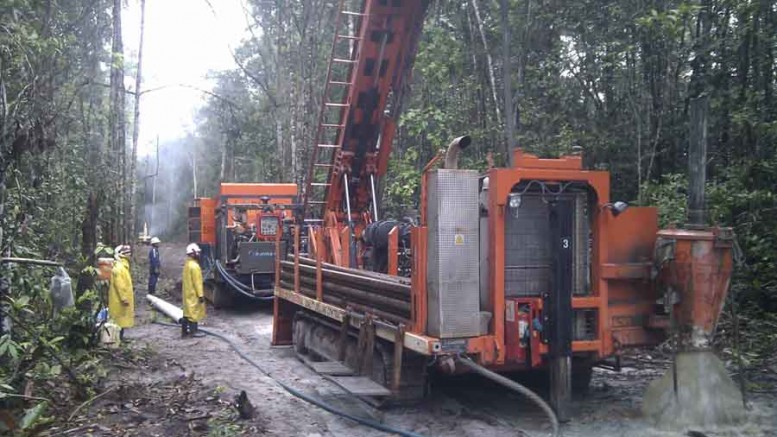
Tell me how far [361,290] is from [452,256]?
2.03 m

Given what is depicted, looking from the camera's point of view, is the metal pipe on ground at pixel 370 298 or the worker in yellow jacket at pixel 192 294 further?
the worker in yellow jacket at pixel 192 294

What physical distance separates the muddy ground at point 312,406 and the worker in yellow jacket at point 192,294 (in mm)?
2169

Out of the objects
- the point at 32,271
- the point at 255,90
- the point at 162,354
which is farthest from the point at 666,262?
the point at 255,90

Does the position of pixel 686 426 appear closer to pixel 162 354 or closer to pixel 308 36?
pixel 162 354

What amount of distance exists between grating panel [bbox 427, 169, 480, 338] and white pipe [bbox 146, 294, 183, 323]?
29.4ft

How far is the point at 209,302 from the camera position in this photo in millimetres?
18828

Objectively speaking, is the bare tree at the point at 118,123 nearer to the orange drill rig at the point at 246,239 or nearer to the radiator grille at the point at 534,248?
the orange drill rig at the point at 246,239

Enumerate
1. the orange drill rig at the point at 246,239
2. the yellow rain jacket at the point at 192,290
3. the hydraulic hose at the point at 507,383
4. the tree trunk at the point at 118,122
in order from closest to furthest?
the hydraulic hose at the point at 507,383 → the yellow rain jacket at the point at 192,290 → the orange drill rig at the point at 246,239 → the tree trunk at the point at 118,122

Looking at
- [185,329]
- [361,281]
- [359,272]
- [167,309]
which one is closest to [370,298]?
[361,281]

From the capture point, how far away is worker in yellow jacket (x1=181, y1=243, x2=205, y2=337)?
42.3 feet

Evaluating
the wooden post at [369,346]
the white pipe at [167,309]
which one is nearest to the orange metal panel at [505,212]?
the wooden post at [369,346]

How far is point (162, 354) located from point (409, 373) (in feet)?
17.5

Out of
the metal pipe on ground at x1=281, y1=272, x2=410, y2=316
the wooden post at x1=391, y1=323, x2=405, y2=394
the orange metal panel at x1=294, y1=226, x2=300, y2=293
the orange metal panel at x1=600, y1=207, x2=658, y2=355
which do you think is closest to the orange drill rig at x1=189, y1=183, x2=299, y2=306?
the orange metal panel at x1=294, y1=226, x2=300, y2=293

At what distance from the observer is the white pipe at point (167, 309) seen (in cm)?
1525
